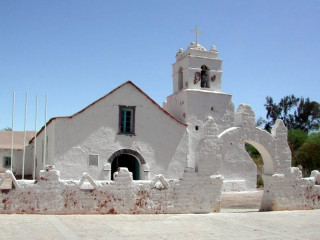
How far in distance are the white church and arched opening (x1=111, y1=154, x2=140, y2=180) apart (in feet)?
0.12

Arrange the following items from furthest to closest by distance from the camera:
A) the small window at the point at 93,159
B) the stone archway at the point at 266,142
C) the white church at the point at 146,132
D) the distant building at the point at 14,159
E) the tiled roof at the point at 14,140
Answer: the tiled roof at the point at 14,140 < the distant building at the point at 14,159 < the small window at the point at 93,159 < the white church at the point at 146,132 < the stone archway at the point at 266,142

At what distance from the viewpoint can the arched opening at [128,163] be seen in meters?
20.9

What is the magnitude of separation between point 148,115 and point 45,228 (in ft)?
41.6

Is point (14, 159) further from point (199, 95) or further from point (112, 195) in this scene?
point (112, 195)

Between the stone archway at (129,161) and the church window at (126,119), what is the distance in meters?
1.11

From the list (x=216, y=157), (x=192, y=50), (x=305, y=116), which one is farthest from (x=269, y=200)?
(x=305, y=116)

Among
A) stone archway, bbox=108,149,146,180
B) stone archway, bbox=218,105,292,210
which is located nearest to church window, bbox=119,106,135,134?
stone archway, bbox=108,149,146,180

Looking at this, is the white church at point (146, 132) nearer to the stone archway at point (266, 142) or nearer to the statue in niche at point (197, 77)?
the statue in niche at point (197, 77)

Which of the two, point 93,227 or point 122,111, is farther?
point 122,111

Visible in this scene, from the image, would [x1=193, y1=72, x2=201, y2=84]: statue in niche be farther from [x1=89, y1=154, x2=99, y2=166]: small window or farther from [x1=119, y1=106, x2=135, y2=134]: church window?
[x1=89, y1=154, x2=99, y2=166]: small window

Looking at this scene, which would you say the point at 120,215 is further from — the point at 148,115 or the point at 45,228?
the point at 148,115

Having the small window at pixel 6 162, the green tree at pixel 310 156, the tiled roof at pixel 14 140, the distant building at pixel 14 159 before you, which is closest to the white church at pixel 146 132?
the distant building at pixel 14 159

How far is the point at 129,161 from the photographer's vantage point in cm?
2145

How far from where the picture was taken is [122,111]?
20.9 meters
